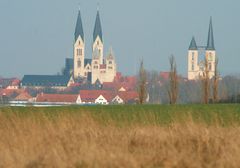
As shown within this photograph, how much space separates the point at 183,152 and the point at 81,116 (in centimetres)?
434

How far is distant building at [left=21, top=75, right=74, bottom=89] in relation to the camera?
178m

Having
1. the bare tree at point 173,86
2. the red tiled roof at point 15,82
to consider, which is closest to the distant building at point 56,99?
the bare tree at point 173,86

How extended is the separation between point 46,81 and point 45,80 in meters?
1.44

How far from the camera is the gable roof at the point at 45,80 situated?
7087 inches

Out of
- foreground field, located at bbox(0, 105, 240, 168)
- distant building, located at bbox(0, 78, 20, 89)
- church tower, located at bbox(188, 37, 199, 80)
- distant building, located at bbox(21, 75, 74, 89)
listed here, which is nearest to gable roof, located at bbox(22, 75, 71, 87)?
distant building, located at bbox(21, 75, 74, 89)

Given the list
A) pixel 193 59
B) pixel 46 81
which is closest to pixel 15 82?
pixel 46 81

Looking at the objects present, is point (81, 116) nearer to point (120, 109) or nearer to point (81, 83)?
point (120, 109)

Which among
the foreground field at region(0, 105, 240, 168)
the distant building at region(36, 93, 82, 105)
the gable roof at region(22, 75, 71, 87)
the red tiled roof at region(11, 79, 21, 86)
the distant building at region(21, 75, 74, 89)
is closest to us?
the foreground field at region(0, 105, 240, 168)

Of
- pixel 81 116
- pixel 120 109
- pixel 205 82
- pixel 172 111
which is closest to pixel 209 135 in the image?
pixel 81 116

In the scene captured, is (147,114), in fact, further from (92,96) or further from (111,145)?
(92,96)

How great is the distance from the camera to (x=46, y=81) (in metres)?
184

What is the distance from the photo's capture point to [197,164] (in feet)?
33.4

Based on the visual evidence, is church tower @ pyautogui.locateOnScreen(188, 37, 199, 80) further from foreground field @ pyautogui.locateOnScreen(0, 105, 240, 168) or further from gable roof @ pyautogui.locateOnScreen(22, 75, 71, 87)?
foreground field @ pyautogui.locateOnScreen(0, 105, 240, 168)

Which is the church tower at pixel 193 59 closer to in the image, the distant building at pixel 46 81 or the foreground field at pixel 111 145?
the distant building at pixel 46 81
